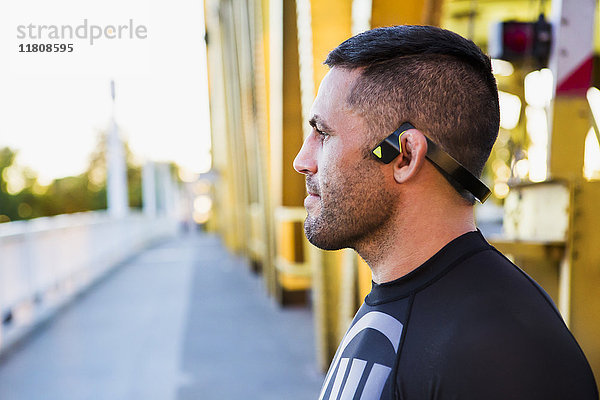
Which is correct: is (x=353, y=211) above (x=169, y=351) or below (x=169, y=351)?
above

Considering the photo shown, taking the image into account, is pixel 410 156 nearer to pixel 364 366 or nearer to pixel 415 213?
pixel 415 213

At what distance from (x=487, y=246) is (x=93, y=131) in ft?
154

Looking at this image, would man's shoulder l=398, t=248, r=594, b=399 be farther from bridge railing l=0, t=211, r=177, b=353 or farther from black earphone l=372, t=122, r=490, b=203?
bridge railing l=0, t=211, r=177, b=353

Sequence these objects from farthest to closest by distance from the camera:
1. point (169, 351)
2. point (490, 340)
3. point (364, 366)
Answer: point (169, 351) → point (364, 366) → point (490, 340)

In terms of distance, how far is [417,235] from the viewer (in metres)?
1.19

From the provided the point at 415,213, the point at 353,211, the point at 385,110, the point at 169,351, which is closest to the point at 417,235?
the point at 415,213

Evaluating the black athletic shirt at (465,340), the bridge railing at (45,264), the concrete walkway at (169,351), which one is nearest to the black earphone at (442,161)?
the black athletic shirt at (465,340)

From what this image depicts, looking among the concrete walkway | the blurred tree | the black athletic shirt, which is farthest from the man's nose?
the blurred tree

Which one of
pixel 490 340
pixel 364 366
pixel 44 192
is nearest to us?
pixel 490 340

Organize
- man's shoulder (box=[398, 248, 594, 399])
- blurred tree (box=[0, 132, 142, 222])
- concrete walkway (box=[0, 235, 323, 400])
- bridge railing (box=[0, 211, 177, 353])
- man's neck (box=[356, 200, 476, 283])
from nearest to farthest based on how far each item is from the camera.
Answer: man's shoulder (box=[398, 248, 594, 399]) < man's neck (box=[356, 200, 476, 283]) < concrete walkway (box=[0, 235, 323, 400]) < bridge railing (box=[0, 211, 177, 353]) < blurred tree (box=[0, 132, 142, 222])

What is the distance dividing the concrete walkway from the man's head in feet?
12.4

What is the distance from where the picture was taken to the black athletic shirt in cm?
92

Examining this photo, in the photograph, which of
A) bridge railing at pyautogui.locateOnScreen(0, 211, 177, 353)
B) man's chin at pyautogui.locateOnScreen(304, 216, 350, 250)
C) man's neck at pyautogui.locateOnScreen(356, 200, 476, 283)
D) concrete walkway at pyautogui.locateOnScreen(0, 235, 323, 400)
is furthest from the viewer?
bridge railing at pyautogui.locateOnScreen(0, 211, 177, 353)

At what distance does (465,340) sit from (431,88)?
0.53 metres
